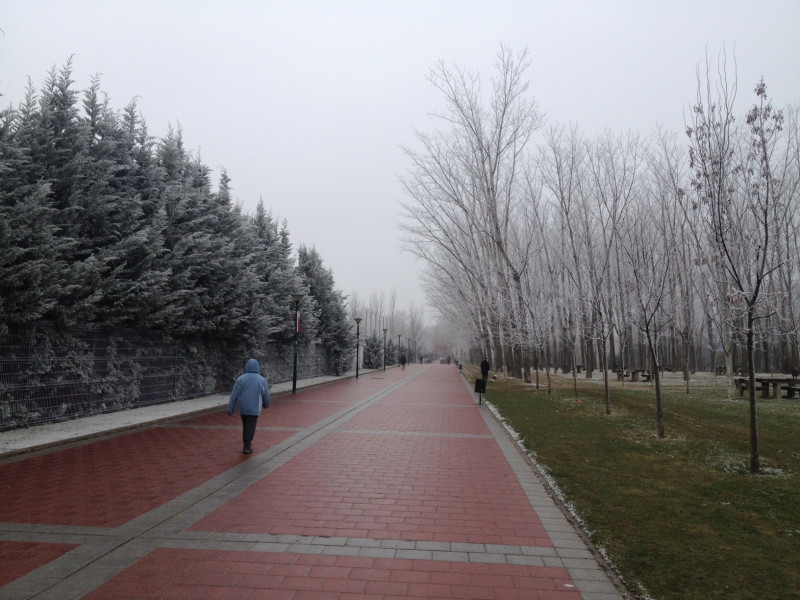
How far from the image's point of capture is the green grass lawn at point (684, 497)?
3.79m

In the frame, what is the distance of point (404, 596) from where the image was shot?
344cm

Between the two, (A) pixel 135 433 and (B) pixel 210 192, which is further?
(B) pixel 210 192

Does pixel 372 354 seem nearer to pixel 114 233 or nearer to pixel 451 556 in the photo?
pixel 114 233

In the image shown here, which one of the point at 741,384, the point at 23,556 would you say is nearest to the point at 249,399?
the point at 23,556

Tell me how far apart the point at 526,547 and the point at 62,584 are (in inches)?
135

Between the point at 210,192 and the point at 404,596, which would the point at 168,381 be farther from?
the point at 404,596

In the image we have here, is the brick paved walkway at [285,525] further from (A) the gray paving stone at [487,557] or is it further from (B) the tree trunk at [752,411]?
(B) the tree trunk at [752,411]

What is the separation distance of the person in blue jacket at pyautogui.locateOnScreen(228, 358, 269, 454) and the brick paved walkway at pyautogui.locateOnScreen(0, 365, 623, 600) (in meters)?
0.36

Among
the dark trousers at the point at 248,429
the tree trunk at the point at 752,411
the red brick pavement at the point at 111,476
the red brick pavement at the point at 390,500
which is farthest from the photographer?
the dark trousers at the point at 248,429

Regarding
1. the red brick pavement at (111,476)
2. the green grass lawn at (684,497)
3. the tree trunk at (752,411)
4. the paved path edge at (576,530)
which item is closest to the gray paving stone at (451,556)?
the paved path edge at (576,530)

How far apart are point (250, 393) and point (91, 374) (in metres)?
5.78

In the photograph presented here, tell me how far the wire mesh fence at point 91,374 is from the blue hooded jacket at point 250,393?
451cm

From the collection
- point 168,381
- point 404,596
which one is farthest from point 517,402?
point 404,596

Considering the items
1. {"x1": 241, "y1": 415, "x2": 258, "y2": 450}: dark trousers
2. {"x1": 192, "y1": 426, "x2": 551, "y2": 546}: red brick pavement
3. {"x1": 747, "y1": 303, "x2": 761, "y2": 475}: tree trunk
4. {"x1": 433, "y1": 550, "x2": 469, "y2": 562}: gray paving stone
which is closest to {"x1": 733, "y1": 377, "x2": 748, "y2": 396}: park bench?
{"x1": 747, "y1": 303, "x2": 761, "y2": 475}: tree trunk
